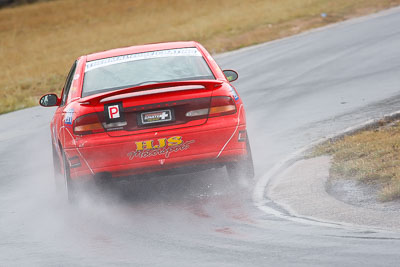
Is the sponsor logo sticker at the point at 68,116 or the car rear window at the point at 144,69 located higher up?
the car rear window at the point at 144,69

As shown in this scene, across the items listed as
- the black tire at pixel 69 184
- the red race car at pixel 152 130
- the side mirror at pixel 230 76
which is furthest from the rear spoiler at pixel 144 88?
the side mirror at pixel 230 76

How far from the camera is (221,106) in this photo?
8.26 meters

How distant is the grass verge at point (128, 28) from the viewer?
28625 millimetres

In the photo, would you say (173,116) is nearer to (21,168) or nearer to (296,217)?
(296,217)

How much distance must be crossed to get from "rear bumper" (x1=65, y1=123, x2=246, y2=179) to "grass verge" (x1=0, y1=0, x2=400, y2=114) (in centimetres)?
1261

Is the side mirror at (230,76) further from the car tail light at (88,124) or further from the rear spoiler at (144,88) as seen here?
the car tail light at (88,124)

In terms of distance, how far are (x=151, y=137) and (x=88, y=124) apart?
59 cm

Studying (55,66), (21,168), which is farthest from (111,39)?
(21,168)

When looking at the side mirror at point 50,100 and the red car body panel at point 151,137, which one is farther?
the side mirror at point 50,100

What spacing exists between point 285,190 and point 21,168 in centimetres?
466

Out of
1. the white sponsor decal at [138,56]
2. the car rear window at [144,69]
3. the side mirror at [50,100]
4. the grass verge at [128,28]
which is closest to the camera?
the car rear window at [144,69]

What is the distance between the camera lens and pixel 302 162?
32.8 ft

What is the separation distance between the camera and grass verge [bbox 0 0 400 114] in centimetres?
2862

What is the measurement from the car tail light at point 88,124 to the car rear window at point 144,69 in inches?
20.6
